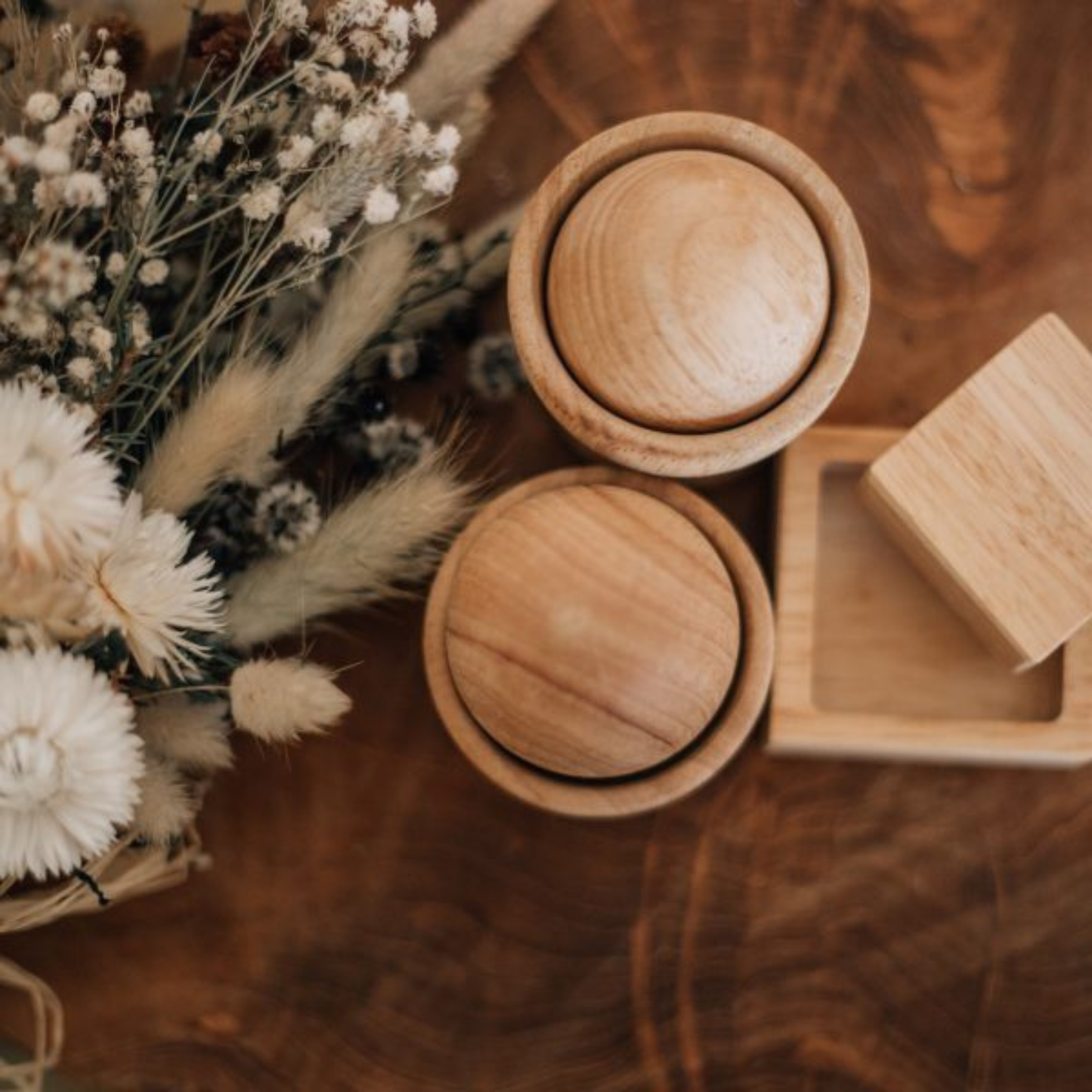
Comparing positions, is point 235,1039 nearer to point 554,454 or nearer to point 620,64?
point 554,454

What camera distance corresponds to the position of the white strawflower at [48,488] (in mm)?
413

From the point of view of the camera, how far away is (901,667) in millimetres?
633

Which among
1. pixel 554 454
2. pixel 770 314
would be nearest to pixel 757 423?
pixel 770 314

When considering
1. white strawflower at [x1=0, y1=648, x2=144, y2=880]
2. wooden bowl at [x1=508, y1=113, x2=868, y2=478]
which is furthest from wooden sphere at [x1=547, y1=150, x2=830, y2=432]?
white strawflower at [x1=0, y1=648, x2=144, y2=880]

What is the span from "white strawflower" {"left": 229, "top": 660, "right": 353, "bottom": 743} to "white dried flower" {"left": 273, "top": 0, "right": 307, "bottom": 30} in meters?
0.29

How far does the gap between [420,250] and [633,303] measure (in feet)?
0.64

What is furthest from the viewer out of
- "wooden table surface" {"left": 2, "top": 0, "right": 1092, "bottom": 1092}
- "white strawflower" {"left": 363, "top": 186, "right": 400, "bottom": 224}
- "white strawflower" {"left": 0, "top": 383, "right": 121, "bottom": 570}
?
"wooden table surface" {"left": 2, "top": 0, "right": 1092, "bottom": 1092}

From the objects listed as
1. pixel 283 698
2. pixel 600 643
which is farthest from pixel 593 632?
pixel 283 698

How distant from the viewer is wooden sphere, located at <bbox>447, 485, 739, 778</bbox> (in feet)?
1.67

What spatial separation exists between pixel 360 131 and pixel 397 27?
0.20 feet

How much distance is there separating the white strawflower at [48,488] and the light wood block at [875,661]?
Result: 0.33 m

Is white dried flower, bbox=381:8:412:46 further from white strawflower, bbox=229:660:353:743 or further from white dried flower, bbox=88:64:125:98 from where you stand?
white strawflower, bbox=229:660:353:743

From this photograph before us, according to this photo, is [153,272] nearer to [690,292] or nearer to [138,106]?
[138,106]

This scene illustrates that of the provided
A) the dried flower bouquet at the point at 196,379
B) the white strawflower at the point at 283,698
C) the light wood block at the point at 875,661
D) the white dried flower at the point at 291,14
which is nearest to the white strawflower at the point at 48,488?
the dried flower bouquet at the point at 196,379
